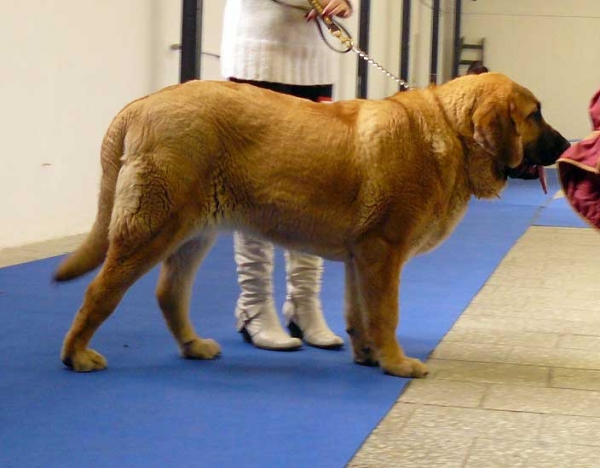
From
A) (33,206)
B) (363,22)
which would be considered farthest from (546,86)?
(33,206)

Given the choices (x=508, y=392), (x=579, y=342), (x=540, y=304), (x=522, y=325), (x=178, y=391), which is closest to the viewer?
(x=178, y=391)

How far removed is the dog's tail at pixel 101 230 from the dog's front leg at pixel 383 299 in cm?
77

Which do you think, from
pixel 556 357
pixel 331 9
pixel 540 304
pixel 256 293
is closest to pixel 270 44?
pixel 331 9

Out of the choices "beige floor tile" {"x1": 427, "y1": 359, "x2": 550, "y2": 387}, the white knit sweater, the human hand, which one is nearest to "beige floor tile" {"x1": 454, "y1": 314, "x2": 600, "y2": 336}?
"beige floor tile" {"x1": 427, "y1": 359, "x2": 550, "y2": 387}

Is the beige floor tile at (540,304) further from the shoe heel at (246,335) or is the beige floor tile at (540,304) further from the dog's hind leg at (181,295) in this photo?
the dog's hind leg at (181,295)

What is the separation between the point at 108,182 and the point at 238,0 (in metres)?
0.89

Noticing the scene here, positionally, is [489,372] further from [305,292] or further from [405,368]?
[305,292]

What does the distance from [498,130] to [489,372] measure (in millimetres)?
769

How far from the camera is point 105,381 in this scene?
2908mm

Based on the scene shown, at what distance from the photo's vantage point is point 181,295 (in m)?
3.28

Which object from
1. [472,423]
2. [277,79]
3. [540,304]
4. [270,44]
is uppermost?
[270,44]

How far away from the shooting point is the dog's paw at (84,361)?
9.84 feet

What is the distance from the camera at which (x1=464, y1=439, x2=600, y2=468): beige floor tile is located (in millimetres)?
2291

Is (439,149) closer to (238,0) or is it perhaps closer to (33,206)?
(238,0)
